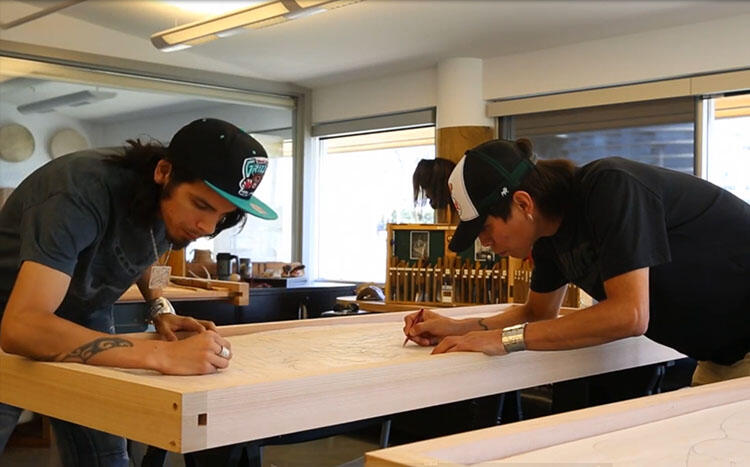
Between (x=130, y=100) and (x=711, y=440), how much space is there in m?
6.10

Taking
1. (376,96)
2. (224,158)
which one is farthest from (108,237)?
(376,96)

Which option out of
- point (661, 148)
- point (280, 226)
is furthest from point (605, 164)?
point (280, 226)

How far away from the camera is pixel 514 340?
1.72 m

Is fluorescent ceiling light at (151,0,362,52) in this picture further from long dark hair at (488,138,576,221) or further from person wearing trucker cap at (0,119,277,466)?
person wearing trucker cap at (0,119,277,466)

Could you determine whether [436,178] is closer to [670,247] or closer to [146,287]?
[146,287]

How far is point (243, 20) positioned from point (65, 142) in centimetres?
231

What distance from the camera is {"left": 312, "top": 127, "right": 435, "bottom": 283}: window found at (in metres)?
6.80

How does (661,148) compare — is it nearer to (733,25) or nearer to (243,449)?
(733,25)

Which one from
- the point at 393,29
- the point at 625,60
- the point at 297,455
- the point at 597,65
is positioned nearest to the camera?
the point at 297,455

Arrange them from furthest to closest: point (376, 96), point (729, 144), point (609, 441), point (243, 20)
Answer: point (376, 96)
point (729, 144)
point (243, 20)
point (609, 441)

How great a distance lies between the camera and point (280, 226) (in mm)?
7496

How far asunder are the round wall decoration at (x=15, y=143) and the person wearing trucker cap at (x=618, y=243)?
16.2 feet

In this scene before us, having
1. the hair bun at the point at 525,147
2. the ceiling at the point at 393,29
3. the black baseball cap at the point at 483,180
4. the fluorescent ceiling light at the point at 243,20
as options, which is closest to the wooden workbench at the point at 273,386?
the black baseball cap at the point at 483,180

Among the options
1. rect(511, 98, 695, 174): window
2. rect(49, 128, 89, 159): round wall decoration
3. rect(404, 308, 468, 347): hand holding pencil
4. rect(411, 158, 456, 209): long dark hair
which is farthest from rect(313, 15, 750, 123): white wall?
rect(404, 308, 468, 347): hand holding pencil
